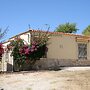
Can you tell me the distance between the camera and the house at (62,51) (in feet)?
88.9

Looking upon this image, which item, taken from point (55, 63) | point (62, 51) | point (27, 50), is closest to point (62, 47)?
point (62, 51)

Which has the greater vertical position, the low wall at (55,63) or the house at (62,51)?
the house at (62,51)

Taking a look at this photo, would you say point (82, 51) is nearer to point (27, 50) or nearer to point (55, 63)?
point (55, 63)

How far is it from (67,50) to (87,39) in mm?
3085

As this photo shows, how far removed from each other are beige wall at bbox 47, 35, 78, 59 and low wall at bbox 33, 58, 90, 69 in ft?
1.38

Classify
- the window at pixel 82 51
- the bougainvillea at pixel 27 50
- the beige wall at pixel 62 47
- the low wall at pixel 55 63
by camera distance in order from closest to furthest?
the bougainvillea at pixel 27 50 → the low wall at pixel 55 63 → the beige wall at pixel 62 47 → the window at pixel 82 51

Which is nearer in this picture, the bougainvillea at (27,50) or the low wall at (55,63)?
the bougainvillea at (27,50)

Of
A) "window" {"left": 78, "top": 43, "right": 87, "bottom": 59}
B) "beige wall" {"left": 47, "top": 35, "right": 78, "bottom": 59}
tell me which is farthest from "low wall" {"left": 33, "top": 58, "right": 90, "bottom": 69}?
"window" {"left": 78, "top": 43, "right": 87, "bottom": 59}

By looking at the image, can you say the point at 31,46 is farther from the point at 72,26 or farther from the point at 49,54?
the point at 72,26

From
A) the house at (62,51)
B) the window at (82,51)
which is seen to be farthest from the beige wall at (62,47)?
the window at (82,51)

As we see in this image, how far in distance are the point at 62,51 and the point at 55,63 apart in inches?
60.2

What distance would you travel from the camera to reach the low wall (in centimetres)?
2723

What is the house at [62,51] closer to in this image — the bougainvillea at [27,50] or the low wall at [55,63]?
the low wall at [55,63]

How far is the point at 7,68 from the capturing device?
26.5 metres
